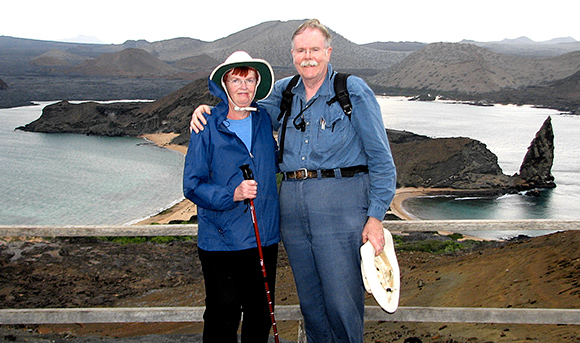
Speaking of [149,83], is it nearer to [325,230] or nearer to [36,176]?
[36,176]

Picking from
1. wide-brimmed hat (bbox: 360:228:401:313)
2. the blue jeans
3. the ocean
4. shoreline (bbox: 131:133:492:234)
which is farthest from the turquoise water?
wide-brimmed hat (bbox: 360:228:401:313)

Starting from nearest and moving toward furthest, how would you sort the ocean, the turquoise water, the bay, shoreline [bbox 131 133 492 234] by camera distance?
shoreline [bbox 131 133 492 234]
the turquoise water
the ocean
the bay

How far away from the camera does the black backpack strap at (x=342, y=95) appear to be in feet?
8.04

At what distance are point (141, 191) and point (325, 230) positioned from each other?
45942 millimetres

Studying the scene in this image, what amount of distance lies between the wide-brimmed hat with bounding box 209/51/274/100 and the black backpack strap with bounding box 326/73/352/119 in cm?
32

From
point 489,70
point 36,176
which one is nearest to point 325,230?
point 36,176

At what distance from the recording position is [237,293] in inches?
97.7

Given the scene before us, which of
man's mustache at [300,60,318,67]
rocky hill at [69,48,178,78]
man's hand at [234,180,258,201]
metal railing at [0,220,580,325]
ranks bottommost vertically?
metal railing at [0,220,580,325]

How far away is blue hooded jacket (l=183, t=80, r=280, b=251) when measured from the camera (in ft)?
7.94

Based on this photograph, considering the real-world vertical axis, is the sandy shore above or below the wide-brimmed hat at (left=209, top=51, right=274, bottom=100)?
below

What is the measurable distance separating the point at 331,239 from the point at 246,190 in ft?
1.54

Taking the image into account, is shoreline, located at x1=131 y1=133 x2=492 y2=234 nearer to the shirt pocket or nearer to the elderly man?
the elderly man

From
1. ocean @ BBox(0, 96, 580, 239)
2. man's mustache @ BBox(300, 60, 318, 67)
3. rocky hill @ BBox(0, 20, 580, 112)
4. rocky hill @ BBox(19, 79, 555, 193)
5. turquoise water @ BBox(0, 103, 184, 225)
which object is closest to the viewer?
man's mustache @ BBox(300, 60, 318, 67)

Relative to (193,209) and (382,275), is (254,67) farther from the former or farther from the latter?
(193,209)
